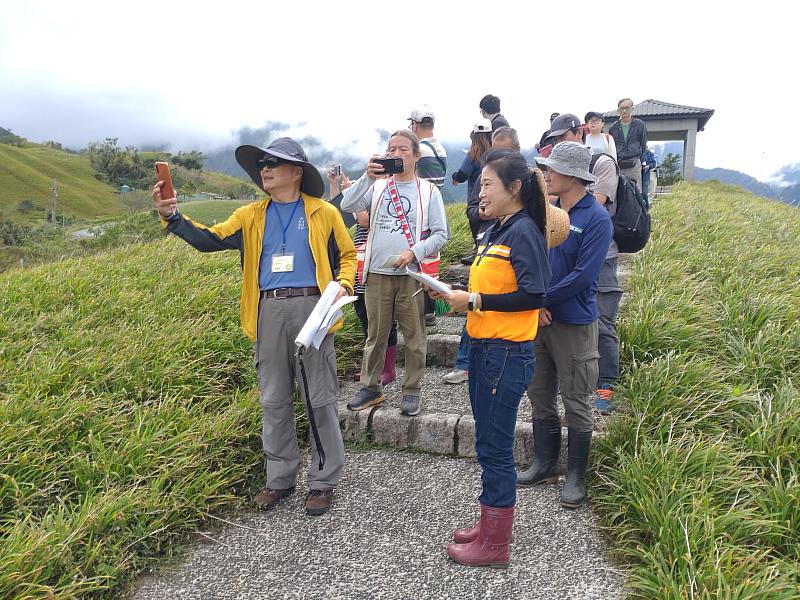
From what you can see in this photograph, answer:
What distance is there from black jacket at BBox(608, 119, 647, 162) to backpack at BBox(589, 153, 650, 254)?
4.87 m

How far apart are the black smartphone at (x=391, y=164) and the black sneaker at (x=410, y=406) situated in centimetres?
169

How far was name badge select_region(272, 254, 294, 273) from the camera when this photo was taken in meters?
3.25

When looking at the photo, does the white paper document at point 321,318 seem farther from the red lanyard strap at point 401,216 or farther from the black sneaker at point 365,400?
the black sneaker at point 365,400

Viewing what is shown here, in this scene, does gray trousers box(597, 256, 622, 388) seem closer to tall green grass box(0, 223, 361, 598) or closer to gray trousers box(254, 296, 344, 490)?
gray trousers box(254, 296, 344, 490)

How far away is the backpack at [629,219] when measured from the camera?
399 centimetres

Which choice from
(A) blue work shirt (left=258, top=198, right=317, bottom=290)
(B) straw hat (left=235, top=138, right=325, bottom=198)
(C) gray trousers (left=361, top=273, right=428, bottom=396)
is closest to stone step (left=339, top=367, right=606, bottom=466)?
(C) gray trousers (left=361, top=273, right=428, bottom=396)

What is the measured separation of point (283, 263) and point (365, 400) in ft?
4.89

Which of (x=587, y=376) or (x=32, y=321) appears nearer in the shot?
(x=587, y=376)

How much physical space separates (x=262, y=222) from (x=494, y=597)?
7.99 ft

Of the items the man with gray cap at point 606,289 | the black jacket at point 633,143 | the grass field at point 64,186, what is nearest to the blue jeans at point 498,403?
the man with gray cap at point 606,289

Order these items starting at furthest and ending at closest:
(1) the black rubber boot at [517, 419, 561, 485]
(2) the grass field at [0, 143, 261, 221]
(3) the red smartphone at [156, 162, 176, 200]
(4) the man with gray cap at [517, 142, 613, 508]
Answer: (2) the grass field at [0, 143, 261, 221] → (1) the black rubber boot at [517, 419, 561, 485] → (4) the man with gray cap at [517, 142, 613, 508] → (3) the red smartphone at [156, 162, 176, 200]

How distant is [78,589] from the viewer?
2.54m

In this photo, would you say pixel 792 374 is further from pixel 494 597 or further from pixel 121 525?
pixel 121 525

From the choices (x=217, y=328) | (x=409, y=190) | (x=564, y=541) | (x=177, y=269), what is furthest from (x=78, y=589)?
(x=177, y=269)
